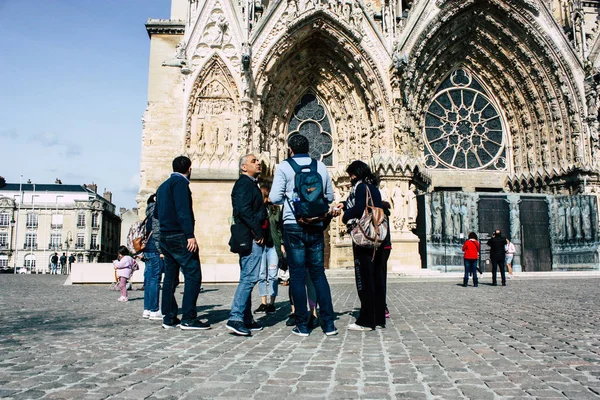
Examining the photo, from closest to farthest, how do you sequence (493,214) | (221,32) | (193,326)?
(193,326)
(221,32)
(493,214)

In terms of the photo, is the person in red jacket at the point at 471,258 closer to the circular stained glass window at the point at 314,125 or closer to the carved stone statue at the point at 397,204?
the carved stone statue at the point at 397,204

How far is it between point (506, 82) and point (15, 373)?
20.2m

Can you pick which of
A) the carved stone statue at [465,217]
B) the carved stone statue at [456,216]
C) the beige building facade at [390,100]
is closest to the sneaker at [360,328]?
the beige building facade at [390,100]

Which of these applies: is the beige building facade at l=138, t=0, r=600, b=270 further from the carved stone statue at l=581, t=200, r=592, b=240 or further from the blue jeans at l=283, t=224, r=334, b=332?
the blue jeans at l=283, t=224, r=334, b=332

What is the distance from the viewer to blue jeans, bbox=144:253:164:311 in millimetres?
5965

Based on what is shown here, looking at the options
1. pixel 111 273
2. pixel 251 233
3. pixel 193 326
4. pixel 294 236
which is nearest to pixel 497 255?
pixel 294 236

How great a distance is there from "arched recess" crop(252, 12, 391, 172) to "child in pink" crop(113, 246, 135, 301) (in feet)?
23.4

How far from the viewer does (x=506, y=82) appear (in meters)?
19.7

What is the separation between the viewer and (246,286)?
15.8 ft

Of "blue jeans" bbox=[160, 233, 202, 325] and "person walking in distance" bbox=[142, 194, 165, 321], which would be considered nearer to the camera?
"blue jeans" bbox=[160, 233, 202, 325]

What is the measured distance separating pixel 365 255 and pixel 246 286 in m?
1.24

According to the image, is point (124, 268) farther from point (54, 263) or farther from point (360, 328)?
point (54, 263)

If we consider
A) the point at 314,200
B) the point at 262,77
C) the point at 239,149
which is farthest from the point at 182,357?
the point at 262,77

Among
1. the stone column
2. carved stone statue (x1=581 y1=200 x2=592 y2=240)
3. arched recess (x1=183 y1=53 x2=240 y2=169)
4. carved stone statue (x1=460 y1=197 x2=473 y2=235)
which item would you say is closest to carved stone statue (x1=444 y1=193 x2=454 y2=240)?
carved stone statue (x1=460 y1=197 x2=473 y2=235)
